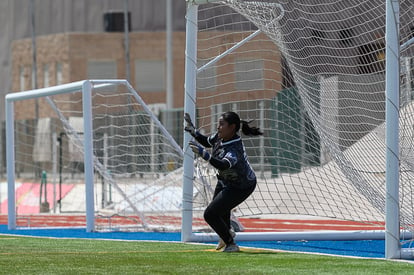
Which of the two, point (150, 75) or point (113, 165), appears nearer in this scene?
point (113, 165)

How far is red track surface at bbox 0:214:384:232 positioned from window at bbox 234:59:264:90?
9.08ft

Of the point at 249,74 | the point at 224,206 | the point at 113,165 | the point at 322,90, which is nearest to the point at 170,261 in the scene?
the point at 224,206

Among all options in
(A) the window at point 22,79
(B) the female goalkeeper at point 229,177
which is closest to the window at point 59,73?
(A) the window at point 22,79

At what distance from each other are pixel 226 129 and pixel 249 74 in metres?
4.31

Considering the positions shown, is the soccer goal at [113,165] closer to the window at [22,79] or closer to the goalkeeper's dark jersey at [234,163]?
the goalkeeper's dark jersey at [234,163]

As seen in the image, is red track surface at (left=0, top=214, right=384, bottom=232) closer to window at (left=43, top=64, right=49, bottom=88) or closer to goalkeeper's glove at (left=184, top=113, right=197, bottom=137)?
goalkeeper's glove at (left=184, top=113, right=197, bottom=137)

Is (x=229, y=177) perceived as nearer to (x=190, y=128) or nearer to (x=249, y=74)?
(x=190, y=128)

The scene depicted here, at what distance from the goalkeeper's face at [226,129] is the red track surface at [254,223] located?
6.00 meters

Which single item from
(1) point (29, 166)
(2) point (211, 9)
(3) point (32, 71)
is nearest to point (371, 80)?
(2) point (211, 9)

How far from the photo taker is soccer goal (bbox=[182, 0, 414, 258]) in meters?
12.9

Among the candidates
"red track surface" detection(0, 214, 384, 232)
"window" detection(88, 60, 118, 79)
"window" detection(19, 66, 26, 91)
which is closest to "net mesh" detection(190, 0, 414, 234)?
"red track surface" detection(0, 214, 384, 232)

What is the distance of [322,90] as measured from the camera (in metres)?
14.5

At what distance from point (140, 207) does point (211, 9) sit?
6957 mm

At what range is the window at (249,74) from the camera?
1627 cm
